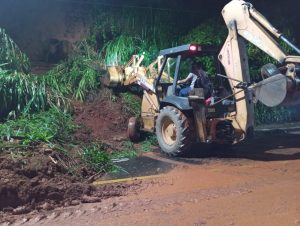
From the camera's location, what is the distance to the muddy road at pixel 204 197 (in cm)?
453

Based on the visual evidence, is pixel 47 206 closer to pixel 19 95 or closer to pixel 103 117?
pixel 19 95

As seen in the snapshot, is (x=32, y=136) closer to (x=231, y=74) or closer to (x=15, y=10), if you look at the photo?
(x=231, y=74)

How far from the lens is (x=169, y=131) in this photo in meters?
8.59

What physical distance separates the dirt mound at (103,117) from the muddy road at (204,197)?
1.99m

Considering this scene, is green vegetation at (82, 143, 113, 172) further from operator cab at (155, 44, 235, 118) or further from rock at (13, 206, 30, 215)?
rock at (13, 206, 30, 215)

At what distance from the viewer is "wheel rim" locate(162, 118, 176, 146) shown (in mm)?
8473

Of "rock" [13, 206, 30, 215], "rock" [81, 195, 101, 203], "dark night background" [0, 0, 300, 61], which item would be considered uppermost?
"dark night background" [0, 0, 300, 61]

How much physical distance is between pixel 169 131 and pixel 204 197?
133 inches

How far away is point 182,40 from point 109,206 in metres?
9.31

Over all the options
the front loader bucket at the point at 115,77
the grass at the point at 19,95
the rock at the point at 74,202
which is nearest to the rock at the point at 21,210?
the rock at the point at 74,202

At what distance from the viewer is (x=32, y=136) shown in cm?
706

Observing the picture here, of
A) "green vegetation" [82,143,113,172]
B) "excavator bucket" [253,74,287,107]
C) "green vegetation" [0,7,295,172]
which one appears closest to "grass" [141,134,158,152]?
"green vegetation" [0,7,295,172]

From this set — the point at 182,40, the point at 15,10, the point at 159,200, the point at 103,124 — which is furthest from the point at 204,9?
the point at 159,200

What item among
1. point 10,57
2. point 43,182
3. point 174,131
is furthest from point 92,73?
point 43,182
